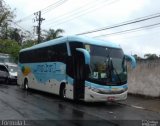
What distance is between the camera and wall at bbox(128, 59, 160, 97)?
2236cm

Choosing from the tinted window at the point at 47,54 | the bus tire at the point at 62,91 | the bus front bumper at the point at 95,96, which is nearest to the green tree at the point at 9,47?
the tinted window at the point at 47,54

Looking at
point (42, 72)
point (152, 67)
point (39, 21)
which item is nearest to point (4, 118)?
point (42, 72)

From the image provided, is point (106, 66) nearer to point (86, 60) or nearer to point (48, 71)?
point (86, 60)

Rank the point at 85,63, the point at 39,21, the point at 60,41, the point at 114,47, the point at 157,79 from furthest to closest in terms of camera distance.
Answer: the point at 39,21, the point at 157,79, the point at 60,41, the point at 114,47, the point at 85,63

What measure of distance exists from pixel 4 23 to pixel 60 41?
30664mm

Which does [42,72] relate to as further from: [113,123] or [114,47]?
[113,123]

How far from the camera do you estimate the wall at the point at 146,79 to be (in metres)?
22.4

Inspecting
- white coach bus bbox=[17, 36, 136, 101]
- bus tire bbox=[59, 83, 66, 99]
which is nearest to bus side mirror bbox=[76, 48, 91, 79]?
white coach bus bbox=[17, 36, 136, 101]

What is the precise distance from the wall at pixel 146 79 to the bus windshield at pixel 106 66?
4.49m

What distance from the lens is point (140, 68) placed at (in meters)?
24.2

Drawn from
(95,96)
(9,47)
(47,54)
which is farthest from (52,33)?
(95,96)

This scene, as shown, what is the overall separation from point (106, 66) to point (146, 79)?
6.23 metres

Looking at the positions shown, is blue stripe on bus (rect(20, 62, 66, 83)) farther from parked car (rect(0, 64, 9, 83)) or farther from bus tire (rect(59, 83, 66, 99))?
parked car (rect(0, 64, 9, 83))

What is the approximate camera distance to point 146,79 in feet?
76.8
